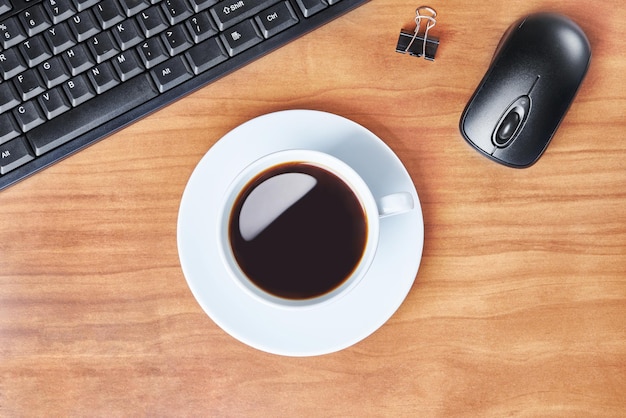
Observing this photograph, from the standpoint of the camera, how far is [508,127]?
0.59 meters

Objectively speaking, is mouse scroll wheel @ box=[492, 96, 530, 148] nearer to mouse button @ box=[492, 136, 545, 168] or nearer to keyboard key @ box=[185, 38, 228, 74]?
mouse button @ box=[492, 136, 545, 168]

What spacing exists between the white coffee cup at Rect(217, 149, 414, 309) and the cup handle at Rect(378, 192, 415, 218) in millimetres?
15

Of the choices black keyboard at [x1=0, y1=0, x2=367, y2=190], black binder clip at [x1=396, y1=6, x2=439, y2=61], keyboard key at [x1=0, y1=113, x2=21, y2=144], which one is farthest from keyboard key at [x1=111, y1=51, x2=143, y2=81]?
black binder clip at [x1=396, y1=6, x2=439, y2=61]

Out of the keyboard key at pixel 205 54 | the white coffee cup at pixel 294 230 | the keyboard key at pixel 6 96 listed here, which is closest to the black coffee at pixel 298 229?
the white coffee cup at pixel 294 230

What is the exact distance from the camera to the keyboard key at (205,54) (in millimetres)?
583

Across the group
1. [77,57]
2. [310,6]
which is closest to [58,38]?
[77,57]

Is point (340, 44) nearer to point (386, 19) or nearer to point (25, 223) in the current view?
point (386, 19)

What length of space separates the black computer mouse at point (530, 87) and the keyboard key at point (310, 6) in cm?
17

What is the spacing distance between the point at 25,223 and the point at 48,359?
134mm

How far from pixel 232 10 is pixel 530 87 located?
278 mm

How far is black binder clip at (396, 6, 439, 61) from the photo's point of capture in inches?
24.5

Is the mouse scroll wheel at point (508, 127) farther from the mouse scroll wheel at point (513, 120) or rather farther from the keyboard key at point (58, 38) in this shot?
the keyboard key at point (58, 38)

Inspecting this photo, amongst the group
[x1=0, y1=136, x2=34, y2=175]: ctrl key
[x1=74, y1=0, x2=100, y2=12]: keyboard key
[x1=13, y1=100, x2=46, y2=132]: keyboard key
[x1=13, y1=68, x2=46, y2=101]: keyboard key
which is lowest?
[x1=0, y1=136, x2=34, y2=175]: ctrl key

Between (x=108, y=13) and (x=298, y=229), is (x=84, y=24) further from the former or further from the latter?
(x=298, y=229)
